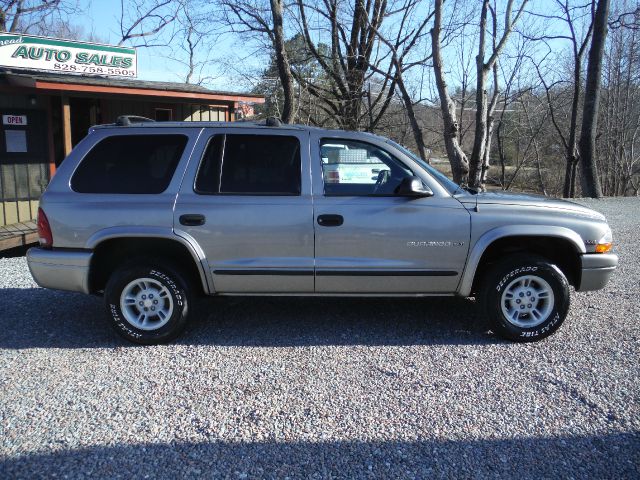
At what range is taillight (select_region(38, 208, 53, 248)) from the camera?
458 cm

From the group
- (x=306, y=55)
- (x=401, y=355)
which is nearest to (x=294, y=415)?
(x=401, y=355)

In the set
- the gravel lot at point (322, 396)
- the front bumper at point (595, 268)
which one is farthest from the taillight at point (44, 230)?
the front bumper at point (595, 268)

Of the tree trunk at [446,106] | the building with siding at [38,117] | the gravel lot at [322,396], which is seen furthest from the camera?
the tree trunk at [446,106]

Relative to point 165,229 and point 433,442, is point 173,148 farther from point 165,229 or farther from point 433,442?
point 433,442

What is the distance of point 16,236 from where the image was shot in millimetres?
9641

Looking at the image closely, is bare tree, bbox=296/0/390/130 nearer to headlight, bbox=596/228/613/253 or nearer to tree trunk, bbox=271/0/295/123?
tree trunk, bbox=271/0/295/123

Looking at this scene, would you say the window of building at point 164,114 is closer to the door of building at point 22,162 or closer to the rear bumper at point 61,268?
the door of building at point 22,162

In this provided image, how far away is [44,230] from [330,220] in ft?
7.96

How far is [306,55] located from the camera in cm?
2195

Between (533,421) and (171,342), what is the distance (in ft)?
9.64

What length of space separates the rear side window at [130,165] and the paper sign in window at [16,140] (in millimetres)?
7383

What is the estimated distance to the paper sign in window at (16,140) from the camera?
10.7 metres

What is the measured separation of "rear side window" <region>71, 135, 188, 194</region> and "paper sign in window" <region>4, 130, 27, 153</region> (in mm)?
7383

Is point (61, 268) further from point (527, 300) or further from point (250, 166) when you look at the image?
point (527, 300)
